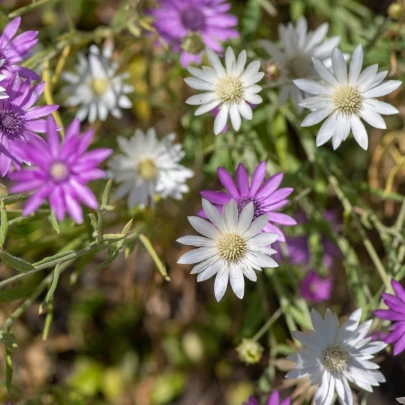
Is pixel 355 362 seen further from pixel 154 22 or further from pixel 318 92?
pixel 154 22

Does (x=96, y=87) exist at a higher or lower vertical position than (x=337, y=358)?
higher

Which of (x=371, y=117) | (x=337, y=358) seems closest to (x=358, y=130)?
(x=371, y=117)

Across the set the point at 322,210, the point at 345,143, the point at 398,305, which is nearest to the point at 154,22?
the point at 322,210

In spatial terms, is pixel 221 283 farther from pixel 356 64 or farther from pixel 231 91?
pixel 356 64

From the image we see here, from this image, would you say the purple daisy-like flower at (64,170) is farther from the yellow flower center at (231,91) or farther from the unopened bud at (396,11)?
the unopened bud at (396,11)

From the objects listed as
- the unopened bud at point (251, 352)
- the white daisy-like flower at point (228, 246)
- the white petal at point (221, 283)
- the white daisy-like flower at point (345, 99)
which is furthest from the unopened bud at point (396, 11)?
the unopened bud at point (251, 352)

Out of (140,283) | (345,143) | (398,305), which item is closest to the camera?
(398,305)
